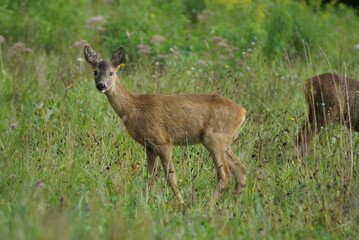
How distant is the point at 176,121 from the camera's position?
19.6 ft

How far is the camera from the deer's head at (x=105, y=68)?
577 centimetres

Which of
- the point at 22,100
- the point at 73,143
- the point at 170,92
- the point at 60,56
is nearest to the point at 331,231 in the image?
the point at 73,143

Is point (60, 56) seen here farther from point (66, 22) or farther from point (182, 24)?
point (182, 24)

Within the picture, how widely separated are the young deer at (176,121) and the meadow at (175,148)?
192 millimetres

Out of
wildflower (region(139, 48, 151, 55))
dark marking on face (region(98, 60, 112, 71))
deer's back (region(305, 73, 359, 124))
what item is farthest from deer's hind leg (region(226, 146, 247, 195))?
wildflower (region(139, 48, 151, 55))

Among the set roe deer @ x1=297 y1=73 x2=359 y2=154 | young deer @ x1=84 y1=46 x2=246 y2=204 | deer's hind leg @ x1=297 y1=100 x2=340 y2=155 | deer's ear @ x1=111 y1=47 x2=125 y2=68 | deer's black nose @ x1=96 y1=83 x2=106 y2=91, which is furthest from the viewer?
roe deer @ x1=297 y1=73 x2=359 y2=154

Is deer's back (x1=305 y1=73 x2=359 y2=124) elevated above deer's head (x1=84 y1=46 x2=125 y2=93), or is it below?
below

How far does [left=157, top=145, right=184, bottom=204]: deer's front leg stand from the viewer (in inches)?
218

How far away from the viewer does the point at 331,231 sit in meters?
4.66

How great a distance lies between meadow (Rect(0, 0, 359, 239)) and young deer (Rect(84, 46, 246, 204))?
192 mm

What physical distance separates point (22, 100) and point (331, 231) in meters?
4.37

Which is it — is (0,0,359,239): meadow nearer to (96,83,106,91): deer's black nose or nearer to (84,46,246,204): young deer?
(84,46,246,204): young deer

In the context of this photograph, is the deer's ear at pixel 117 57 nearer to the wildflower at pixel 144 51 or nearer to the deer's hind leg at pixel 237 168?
the deer's hind leg at pixel 237 168

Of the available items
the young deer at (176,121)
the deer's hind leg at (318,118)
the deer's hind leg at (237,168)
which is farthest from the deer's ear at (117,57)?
the deer's hind leg at (318,118)
